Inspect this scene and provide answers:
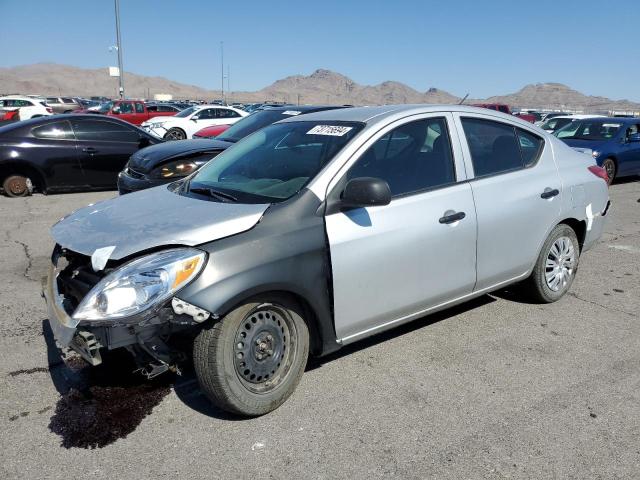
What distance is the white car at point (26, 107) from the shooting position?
24.1 meters

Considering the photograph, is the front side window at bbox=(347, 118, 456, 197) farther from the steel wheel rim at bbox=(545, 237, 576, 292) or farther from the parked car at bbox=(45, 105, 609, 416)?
the steel wheel rim at bbox=(545, 237, 576, 292)

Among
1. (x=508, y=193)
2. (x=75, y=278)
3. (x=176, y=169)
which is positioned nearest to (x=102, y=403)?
(x=75, y=278)

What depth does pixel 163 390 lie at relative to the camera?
3479 mm

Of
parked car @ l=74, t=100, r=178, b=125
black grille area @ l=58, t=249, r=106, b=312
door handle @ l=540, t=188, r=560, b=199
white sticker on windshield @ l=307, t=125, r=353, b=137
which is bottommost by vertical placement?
black grille area @ l=58, t=249, r=106, b=312

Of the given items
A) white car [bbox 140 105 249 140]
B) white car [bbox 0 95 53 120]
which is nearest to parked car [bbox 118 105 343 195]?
white car [bbox 140 105 249 140]

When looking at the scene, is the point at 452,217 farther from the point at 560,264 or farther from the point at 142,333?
the point at 142,333

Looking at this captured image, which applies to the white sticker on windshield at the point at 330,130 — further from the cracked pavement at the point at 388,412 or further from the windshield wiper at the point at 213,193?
the cracked pavement at the point at 388,412

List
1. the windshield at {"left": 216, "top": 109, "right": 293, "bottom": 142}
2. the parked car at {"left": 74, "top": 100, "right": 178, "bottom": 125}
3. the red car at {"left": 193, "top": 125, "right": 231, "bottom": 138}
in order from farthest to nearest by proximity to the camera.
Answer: the parked car at {"left": 74, "top": 100, "right": 178, "bottom": 125} < the red car at {"left": 193, "top": 125, "right": 231, "bottom": 138} < the windshield at {"left": 216, "top": 109, "right": 293, "bottom": 142}

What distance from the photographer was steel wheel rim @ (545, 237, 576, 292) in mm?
4719

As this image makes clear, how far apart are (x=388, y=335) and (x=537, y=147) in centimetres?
197

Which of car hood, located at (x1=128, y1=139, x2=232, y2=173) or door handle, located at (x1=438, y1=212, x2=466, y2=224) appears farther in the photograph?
car hood, located at (x1=128, y1=139, x2=232, y2=173)

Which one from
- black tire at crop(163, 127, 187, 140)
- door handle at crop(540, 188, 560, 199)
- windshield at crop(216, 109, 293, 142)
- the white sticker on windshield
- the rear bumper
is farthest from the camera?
black tire at crop(163, 127, 187, 140)

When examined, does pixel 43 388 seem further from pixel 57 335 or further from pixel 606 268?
pixel 606 268

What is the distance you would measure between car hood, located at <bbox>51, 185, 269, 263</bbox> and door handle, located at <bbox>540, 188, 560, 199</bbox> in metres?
2.40
